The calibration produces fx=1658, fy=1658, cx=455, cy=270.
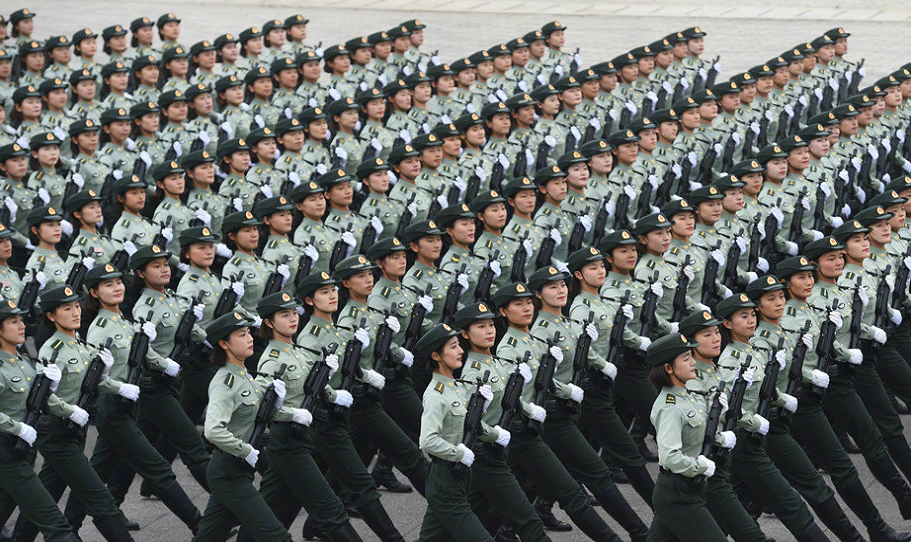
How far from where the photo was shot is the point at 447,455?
32.0ft

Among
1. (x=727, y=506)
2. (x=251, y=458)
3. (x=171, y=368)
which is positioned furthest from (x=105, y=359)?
(x=727, y=506)

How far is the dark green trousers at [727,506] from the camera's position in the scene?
32.9 ft

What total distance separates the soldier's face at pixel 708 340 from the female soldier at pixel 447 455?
141cm

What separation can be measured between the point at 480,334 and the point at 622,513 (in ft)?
5.09

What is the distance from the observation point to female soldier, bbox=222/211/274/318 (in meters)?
12.8

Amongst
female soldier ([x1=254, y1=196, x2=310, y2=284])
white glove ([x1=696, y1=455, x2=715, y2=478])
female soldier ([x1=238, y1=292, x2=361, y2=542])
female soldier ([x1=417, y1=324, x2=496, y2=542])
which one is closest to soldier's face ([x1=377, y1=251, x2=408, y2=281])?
female soldier ([x1=254, y1=196, x2=310, y2=284])

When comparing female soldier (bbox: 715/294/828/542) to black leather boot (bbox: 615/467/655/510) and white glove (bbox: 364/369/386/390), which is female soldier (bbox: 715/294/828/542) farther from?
white glove (bbox: 364/369/386/390)

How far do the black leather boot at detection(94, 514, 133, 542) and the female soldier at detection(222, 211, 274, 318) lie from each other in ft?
8.42

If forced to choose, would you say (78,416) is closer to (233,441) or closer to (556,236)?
(233,441)

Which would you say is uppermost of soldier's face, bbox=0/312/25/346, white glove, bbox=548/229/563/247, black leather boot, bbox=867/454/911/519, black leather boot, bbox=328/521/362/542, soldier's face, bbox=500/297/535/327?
soldier's face, bbox=0/312/25/346

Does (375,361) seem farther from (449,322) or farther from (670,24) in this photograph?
(670,24)

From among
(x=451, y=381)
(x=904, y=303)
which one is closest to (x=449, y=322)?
(x=451, y=381)

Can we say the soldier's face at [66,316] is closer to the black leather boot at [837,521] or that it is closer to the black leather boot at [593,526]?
the black leather boot at [593,526]

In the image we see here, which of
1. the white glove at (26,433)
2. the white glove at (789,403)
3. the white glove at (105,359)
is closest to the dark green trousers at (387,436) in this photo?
the white glove at (105,359)
